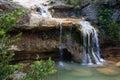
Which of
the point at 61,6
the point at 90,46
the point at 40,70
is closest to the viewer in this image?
the point at 40,70

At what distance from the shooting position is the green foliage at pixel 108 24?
1095 cm

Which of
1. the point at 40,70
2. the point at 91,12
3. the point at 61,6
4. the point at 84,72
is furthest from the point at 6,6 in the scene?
the point at 40,70

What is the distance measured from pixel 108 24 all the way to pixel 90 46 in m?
1.65

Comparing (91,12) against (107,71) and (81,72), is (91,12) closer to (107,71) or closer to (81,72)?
(107,71)

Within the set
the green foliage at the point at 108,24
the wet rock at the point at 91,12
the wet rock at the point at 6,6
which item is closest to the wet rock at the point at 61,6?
the wet rock at the point at 91,12

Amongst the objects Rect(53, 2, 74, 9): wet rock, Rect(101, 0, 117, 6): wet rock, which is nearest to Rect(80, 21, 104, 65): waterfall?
Rect(53, 2, 74, 9): wet rock

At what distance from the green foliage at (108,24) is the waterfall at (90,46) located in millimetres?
785

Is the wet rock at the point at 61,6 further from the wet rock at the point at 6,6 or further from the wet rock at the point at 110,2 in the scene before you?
the wet rock at the point at 6,6

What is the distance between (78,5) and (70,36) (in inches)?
99.1

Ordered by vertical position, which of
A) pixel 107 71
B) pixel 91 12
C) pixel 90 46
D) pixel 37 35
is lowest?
pixel 107 71

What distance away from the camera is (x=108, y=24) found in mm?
11250

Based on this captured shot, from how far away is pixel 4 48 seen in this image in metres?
2.67

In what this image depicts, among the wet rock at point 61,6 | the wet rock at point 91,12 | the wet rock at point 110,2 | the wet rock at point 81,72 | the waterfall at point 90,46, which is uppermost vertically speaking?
the wet rock at point 110,2

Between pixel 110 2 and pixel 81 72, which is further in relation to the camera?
pixel 110 2
